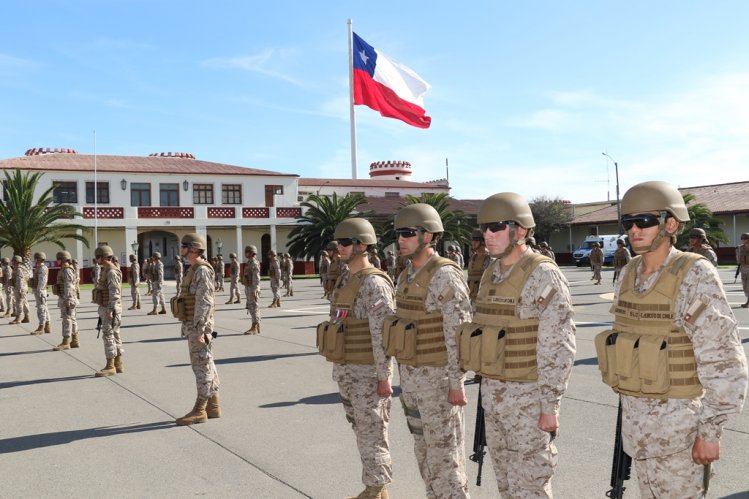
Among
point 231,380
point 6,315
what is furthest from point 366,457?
point 6,315

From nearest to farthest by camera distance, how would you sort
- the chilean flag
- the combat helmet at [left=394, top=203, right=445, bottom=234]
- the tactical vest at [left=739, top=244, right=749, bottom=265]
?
1. the combat helmet at [left=394, top=203, right=445, bottom=234]
2. the tactical vest at [left=739, top=244, right=749, bottom=265]
3. the chilean flag

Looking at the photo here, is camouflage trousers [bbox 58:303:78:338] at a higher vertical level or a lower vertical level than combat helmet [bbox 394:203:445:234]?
lower

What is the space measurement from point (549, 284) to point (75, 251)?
148ft

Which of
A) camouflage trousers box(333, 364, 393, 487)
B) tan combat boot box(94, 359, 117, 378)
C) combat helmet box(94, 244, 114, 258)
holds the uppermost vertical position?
combat helmet box(94, 244, 114, 258)

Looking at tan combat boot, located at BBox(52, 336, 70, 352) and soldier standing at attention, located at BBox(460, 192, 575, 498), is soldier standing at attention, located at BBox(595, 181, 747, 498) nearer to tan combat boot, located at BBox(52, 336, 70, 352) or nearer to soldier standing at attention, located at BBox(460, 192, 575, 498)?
soldier standing at attention, located at BBox(460, 192, 575, 498)

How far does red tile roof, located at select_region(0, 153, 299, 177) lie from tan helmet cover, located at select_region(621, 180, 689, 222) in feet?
151

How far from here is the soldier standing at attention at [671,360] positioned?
115 inches

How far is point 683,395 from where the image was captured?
9.98 feet

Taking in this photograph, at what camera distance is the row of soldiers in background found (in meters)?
3.04

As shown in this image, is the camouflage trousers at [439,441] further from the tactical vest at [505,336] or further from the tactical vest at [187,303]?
the tactical vest at [187,303]

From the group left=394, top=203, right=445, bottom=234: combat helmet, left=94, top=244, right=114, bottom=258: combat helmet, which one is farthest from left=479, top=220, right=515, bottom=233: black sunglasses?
left=94, top=244, right=114, bottom=258: combat helmet

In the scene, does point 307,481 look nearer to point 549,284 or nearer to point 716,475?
point 549,284

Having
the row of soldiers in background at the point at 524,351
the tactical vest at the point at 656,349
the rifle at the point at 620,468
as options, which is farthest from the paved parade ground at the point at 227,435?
the tactical vest at the point at 656,349

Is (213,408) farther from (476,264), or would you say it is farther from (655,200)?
(655,200)
